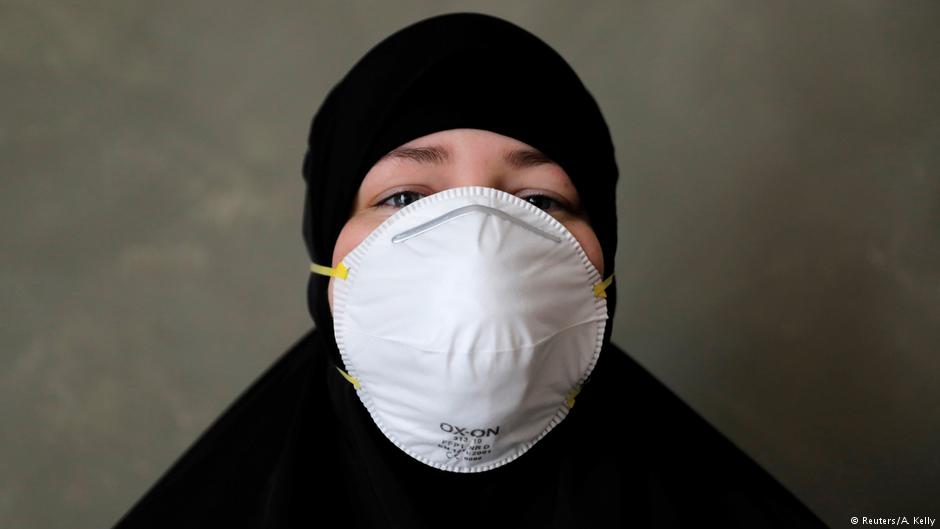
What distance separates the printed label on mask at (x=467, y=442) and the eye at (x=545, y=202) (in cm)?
35

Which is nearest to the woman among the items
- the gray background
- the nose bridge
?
the nose bridge

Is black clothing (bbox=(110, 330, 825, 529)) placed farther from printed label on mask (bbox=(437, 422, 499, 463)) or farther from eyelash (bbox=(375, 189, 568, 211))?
eyelash (bbox=(375, 189, 568, 211))

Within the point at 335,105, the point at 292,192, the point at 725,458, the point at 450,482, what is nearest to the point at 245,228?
the point at 292,192

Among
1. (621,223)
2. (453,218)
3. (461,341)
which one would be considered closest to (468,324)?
(461,341)

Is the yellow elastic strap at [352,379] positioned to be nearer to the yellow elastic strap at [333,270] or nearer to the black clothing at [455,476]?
the black clothing at [455,476]

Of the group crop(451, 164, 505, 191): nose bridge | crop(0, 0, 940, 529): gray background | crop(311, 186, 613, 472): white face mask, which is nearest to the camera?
crop(311, 186, 613, 472): white face mask

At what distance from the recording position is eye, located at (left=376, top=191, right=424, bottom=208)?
1153 millimetres

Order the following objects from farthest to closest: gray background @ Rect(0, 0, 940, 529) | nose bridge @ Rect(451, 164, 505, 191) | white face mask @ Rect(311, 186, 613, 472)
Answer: gray background @ Rect(0, 0, 940, 529) → nose bridge @ Rect(451, 164, 505, 191) → white face mask @ Rect(311, 186, 613, 472)

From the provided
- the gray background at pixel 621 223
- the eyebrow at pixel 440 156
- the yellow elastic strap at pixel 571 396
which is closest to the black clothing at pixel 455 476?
the yellow elastic strap at pixel 571 396

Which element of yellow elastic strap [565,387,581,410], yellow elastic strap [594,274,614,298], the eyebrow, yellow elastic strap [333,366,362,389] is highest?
the eyebrow

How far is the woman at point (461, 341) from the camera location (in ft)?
3.35

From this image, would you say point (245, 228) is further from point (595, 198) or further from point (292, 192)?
point (595, 198)

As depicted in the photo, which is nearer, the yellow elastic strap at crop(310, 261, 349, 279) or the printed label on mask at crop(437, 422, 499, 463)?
the printed label on mask at crop(437, 422, 499, 463)

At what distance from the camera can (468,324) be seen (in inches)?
38.2
